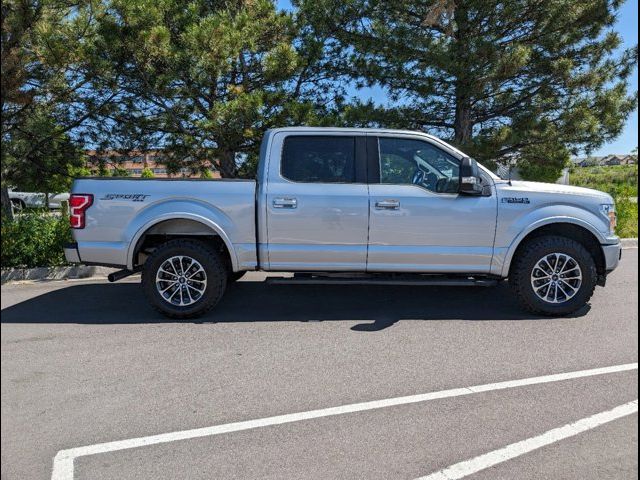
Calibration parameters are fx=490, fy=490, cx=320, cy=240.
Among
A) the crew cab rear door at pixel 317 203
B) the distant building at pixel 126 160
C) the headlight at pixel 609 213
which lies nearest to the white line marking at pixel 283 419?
the headlight at pixel 609 213

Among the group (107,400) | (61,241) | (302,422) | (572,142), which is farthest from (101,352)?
(572,142)

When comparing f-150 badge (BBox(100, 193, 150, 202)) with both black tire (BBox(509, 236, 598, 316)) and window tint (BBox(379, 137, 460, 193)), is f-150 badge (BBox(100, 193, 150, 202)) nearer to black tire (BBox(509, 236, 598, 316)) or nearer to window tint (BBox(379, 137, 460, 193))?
window tint (BBox(379, 137, 460, 193))

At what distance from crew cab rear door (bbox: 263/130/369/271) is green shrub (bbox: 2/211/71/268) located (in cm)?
402


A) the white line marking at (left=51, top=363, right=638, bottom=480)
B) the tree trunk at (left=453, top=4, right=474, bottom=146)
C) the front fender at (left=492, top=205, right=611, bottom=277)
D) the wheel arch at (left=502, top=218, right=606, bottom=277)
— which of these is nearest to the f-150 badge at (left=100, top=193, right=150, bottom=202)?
the white line marking at (left=51, top=363, right=638, bottom=480)

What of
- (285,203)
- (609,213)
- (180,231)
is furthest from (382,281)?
(609,213)

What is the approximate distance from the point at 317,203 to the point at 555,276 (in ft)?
8.79

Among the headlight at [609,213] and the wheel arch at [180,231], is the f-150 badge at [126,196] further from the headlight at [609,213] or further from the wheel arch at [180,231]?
the headlight at [609,213]

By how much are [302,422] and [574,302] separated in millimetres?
3629

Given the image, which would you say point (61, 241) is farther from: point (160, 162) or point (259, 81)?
point (259, 81)

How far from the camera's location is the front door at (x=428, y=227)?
5.16 m

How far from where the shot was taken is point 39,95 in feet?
28.0

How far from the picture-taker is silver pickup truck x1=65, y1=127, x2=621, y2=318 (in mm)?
5117

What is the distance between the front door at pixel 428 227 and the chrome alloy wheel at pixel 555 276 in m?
0.57

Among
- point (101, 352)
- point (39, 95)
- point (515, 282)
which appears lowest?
point (101, 352)
